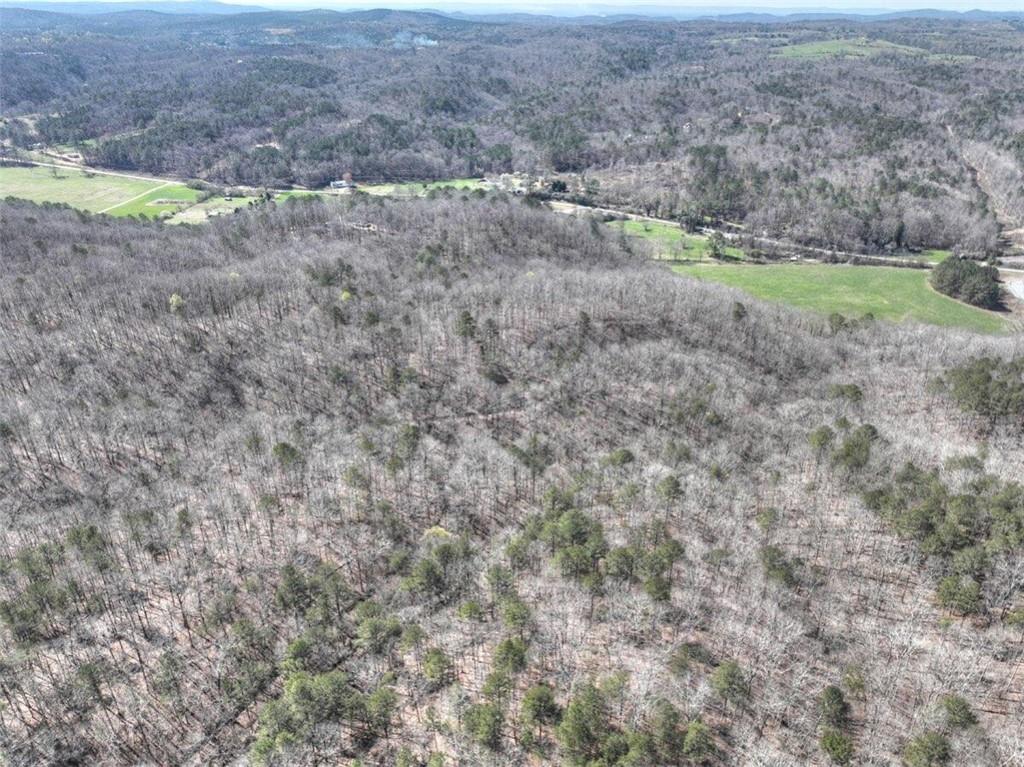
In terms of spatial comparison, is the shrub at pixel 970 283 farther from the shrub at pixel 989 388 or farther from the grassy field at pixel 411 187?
the grassy field at pixel 411 187

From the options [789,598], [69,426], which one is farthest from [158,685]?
[789,598]

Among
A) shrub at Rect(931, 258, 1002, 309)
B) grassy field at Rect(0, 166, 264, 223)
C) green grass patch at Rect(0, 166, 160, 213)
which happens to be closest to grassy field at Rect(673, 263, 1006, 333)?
shrub at Rect(931, 258, 1002, 309)

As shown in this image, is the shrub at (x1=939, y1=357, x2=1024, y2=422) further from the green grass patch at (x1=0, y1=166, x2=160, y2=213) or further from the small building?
the green grass patch at (x1=0, y1=166, x2=160, y2=213)

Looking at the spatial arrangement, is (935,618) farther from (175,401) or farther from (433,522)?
(175,401)

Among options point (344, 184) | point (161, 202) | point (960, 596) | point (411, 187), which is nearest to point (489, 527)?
point (960, 596)

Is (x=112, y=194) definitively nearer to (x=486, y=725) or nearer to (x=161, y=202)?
(x=161, y=202)
